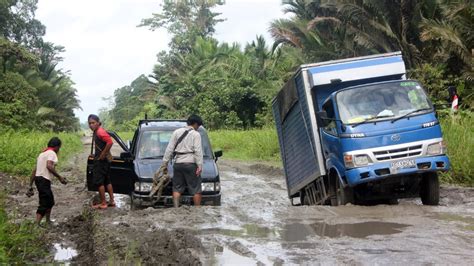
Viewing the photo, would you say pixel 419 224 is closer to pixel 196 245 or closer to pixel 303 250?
pixel 303 250

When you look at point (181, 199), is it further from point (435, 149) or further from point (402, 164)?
point (435, 149)

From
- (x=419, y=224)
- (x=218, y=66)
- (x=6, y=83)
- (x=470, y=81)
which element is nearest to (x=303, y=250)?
(x=419, y=224)

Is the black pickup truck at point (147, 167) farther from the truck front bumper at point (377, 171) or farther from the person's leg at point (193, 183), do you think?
the truck front bumper at point (377, 171)

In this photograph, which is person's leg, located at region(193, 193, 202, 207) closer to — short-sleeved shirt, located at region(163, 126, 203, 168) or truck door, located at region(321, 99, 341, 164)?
short-sleeved shirt, located at region(163, 126, 203, 168)

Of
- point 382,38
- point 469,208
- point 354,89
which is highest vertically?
point 382,38

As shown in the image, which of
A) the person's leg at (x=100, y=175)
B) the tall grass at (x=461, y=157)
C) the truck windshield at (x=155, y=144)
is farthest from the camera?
the tall grass at (x=461, y=157)

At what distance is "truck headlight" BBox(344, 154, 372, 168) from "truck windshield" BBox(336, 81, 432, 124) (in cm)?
62

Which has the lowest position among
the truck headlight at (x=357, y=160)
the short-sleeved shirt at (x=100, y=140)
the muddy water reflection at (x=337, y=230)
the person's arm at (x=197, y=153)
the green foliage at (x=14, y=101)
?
the muddy water reflection at (x=337, y=230)

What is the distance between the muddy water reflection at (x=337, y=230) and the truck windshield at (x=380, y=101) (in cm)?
200

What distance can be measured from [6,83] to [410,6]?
65.9 ft

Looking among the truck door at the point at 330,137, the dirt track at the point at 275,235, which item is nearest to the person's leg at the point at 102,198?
the dirt track at the point at 275,235

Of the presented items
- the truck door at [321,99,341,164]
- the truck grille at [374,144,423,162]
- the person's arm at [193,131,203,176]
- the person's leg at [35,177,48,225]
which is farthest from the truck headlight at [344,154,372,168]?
the person's leg at [35,177,48,225]

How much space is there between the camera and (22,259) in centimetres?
618

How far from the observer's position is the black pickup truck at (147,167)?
370 inches
